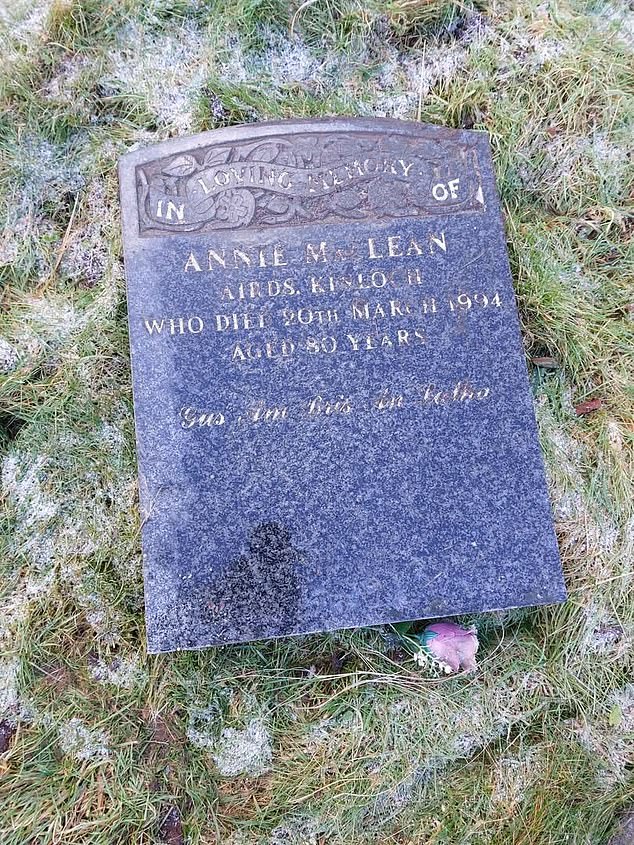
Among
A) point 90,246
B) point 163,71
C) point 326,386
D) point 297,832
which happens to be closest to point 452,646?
point 297,832

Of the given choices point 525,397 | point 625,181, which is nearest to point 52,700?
point 525,397

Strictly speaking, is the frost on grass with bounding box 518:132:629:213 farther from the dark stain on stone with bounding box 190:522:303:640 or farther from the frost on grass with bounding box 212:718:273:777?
the frost on grass with bounding box 212:718:273:777

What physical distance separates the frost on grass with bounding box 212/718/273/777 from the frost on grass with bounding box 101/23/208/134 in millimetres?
2493

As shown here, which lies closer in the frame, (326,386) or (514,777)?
(326,386)

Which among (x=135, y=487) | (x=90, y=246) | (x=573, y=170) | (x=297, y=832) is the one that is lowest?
(x=297, y=832)

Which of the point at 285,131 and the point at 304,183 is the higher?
the point at 285,131

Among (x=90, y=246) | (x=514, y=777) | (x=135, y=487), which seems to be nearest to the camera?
(x=514, y=777)

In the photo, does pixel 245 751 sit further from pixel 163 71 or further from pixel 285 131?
pixel 163 71

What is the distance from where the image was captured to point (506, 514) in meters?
2.20

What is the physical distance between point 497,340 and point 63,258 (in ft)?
6.07

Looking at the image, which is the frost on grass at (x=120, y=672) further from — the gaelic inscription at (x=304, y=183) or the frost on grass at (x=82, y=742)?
the gaelic inscription at (x=304, y=183)

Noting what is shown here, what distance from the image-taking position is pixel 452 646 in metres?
2.35

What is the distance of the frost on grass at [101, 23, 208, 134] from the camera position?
8.93ft

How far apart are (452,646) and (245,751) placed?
0.88m
